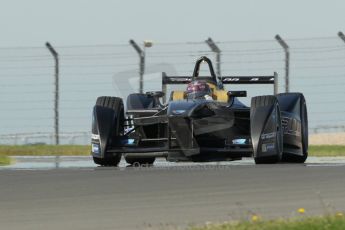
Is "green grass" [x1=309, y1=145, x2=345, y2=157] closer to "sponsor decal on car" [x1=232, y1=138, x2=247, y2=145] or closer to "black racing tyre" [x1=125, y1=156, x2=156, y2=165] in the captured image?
"black racing tyre" [x1=125, y1=156, x2=156, y2=165]

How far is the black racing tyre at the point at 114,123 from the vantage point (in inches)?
721

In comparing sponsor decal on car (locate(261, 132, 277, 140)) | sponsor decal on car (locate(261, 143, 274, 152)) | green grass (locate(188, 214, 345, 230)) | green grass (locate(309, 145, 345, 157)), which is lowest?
green grass (locate(309, 145, 345, 157))

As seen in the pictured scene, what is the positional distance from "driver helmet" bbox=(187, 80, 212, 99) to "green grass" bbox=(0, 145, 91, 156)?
7973 mm

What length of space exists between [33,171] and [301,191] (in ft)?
19.4

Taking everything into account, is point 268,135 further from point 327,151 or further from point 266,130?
point 327,151

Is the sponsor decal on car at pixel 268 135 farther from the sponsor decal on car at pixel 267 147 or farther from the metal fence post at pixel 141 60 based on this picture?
the metal fence post at pixel 141 60

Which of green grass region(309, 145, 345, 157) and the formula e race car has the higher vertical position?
the formula e race car

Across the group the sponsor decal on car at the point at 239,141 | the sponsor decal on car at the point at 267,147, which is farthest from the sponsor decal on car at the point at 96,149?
the sponsor decal on car at the point at 267,147

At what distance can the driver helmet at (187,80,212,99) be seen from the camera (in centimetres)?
1886

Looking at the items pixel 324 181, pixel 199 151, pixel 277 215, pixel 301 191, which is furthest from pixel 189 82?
pixel 277 215

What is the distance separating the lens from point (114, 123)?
18297 mm

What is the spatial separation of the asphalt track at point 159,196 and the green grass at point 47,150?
11.4 m

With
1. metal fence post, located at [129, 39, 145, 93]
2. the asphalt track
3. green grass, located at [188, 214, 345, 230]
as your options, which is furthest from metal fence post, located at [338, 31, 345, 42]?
green grass, located at [188, 214, 345, 230]

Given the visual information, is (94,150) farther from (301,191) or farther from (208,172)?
(301,191)
